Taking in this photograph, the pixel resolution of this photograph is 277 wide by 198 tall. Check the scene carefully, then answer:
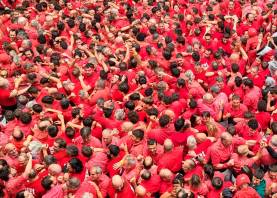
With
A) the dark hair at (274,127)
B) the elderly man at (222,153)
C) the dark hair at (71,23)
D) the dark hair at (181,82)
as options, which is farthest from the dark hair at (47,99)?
the dark hair at (274,127)

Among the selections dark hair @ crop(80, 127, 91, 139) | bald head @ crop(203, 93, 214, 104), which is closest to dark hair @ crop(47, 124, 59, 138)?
dark hair @ crop(80, 127, 91, 139)

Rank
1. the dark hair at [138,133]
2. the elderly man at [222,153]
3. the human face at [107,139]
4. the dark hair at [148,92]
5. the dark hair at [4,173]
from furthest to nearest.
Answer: the dark hair at [148,92] < the human face at [107,139] < the dark hair at [138,133] < the elderly man at [222,153] < the dark hair at [4,173]

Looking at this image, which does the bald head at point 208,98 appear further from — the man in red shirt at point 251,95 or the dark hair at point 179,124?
the dark hair at point 179,124

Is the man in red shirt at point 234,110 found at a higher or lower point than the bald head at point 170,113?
lower

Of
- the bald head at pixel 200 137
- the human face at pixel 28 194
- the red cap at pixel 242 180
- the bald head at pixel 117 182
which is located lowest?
the human face at pixel 28 194

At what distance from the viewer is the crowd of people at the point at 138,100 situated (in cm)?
876

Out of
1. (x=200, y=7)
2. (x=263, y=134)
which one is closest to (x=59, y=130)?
(x=263, y=134)

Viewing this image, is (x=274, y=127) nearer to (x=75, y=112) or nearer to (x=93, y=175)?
(x=93, y=175)

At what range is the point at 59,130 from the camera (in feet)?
34.0

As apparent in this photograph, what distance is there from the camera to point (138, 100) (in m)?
11.1

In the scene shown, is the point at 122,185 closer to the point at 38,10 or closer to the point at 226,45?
the point at 226,45

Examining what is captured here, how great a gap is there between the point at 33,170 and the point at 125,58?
5.52 m

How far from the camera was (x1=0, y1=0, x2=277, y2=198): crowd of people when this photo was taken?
8.76 m

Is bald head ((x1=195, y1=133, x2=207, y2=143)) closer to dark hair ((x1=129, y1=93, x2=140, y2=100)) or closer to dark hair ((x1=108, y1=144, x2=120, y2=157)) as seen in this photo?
dark hair ((x1=108, y1=144, x2=120, y2=157))
